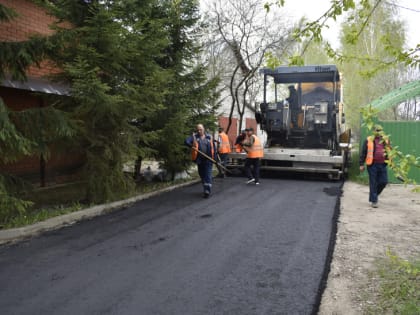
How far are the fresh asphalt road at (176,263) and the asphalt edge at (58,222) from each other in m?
0.25

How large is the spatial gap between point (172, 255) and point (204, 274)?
81 centimetres

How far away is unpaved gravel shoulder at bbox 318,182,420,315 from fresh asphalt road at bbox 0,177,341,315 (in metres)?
0.18

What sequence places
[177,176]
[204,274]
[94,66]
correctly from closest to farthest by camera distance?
[204,274]
[94,66]
[177,176]

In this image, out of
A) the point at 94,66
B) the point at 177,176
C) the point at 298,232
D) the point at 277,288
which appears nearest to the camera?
the point at 277,288

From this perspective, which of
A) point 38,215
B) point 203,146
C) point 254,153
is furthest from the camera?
point 254,153

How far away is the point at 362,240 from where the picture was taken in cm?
604

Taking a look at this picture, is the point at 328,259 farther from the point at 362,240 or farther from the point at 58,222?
the point at 58,222

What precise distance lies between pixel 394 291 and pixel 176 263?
245 cm

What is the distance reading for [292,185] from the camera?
1179 centimetres

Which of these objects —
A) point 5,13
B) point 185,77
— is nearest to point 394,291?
point 5,13

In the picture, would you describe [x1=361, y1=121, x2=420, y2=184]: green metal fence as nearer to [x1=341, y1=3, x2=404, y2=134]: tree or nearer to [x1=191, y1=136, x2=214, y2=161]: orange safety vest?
[x1=191, y1=136, x2=214, y2=161]: orange safety vest

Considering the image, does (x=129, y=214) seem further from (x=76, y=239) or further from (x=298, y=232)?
(x=298, y=232)

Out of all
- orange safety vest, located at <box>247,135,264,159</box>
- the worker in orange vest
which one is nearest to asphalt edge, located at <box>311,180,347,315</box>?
the worker in orange vest

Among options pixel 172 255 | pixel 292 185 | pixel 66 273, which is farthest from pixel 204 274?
pixel 292 185
